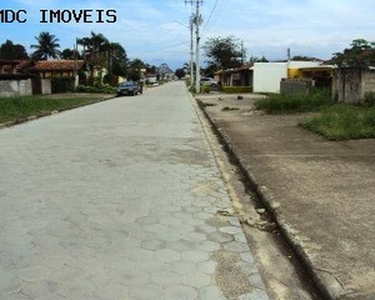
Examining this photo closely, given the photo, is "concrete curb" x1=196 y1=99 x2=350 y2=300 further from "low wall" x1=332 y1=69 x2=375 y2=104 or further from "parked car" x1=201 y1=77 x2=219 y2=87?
"parked car" x1=201 y1=77 x2=219 y2=87

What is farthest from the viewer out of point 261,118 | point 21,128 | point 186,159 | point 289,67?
point 289,67

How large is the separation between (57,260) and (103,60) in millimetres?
77225

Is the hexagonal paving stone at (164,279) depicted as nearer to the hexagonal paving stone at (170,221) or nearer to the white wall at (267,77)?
the hexagonal paving stone at (170,221)

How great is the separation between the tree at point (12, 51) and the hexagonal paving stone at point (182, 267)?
110759 mm

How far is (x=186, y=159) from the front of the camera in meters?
9.96

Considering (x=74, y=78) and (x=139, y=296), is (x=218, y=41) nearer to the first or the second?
(x=74, y=78)

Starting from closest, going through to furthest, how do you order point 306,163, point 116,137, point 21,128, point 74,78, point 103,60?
point 306,163 → point 116,137 → point 21,128 → point 74,78 → point 103,60

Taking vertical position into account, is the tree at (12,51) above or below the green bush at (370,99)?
above

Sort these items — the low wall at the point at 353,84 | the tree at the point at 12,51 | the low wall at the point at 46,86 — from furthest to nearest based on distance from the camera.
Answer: the tree at the point at 12,51
the low wall at the point at 46,86
the low wall at the point at 353,84

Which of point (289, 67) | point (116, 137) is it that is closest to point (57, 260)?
point (116, 137)

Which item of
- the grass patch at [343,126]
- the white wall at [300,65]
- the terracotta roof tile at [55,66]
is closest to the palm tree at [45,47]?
the terracotta roof tile at [55,66]

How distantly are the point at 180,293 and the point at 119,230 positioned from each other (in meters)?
1.62

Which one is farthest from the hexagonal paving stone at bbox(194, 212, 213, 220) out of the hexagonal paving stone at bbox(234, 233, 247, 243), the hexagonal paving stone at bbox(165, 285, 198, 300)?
the hexagonal paving stone at bbox(165, 285, 198, 300)

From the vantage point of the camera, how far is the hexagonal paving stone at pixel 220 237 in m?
5.04
